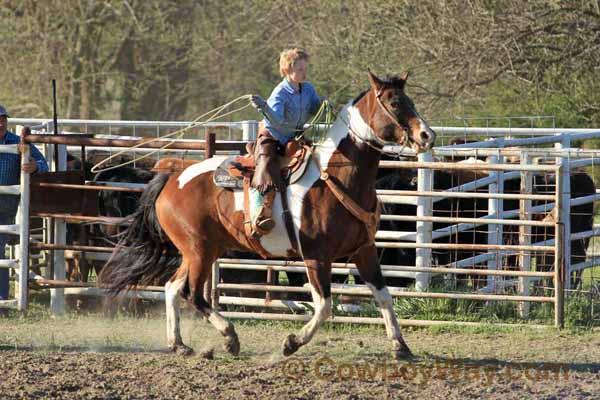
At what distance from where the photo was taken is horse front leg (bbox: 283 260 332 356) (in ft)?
22.9

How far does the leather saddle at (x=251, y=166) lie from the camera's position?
23.8ft

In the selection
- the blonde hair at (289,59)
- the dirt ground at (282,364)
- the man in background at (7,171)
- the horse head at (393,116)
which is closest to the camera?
the dirt ground at (282,364)

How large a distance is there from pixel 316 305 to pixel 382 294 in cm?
52

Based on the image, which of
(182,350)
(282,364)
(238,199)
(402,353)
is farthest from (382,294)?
(182,350)

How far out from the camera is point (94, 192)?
31.5 ft

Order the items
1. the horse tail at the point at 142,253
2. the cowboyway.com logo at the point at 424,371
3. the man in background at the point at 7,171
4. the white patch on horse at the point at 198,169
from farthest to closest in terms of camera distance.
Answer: the man in background at the point at 7,171, the horse tail at the point at 142,253, the white patch on horse at the point at 198,169, the cowboyway.com logo at the point at 424,371

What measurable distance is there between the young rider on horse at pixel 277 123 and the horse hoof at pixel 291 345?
2.66 feet

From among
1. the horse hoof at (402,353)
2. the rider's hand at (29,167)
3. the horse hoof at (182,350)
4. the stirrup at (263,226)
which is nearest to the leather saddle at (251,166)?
the stirrup at (263,226)

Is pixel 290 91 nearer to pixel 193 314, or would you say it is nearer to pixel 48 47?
pixel 193 314

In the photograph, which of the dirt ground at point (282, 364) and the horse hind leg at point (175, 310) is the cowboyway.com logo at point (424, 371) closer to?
the dirt ground at point (282, 364)

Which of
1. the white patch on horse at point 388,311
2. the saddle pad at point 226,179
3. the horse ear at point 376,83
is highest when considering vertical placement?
the horse ear at point 376,83

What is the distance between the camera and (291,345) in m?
7.01

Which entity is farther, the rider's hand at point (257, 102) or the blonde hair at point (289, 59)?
the blonde hair at point (289, 59)

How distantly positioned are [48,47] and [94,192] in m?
16.7
